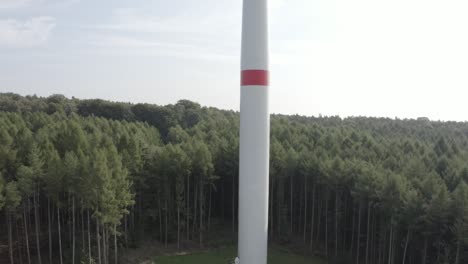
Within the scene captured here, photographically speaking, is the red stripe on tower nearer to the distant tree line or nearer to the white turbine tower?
the white turbine tower

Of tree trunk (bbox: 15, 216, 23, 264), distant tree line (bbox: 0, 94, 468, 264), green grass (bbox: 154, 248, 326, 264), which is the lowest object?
green grass (bbox: 154, 248, 326, 264)

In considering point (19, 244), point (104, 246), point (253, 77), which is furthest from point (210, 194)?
point (253, 77)

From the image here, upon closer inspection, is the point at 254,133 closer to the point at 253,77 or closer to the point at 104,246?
the point at 253,77

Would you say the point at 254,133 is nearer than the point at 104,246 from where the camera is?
Yes

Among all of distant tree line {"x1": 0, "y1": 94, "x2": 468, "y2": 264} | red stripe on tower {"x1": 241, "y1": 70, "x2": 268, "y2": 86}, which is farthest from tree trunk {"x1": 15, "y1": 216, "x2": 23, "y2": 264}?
red stripe on tower {"x1": 241, "y1": 70, "x2": 268, "y2": 86}

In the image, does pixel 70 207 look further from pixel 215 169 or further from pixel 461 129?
pixel 461 129

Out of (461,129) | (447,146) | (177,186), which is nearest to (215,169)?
(177,186)
